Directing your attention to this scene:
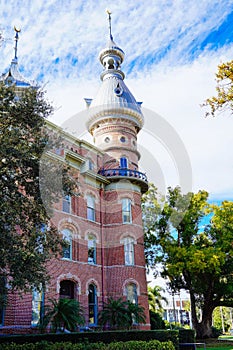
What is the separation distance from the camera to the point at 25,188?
13.8 m

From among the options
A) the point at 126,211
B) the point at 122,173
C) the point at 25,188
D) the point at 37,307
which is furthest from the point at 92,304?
the point at 25,188

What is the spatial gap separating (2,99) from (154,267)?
24977mm

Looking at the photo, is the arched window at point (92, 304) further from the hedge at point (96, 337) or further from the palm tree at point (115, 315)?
the hedge at point (96, 337)

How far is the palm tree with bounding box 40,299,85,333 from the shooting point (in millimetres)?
17688

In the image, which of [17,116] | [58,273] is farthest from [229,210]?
[17,116]

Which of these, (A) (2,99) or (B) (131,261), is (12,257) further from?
(B) (131,261)

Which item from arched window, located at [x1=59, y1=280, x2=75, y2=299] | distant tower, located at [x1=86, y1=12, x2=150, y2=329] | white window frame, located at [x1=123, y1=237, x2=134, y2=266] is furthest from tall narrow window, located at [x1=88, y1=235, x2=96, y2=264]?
white window frame, located at [x1=123, y1=237, x2=134, y2=266]

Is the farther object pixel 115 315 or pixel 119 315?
pixel 115 315

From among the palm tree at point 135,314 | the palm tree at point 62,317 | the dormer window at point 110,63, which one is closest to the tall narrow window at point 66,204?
the palm tree at point 62,317

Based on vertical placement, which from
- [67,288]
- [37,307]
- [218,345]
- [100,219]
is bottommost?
[218,345]

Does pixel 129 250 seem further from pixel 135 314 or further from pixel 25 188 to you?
pixel 25 188

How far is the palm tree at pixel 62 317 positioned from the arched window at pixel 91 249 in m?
6.59

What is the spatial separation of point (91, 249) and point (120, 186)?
5.92 metres

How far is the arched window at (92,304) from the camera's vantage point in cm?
2352
